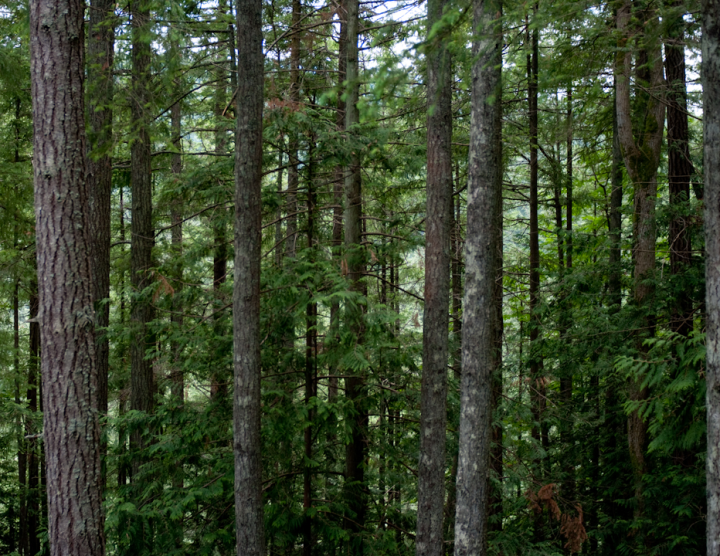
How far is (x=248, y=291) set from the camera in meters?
7.54

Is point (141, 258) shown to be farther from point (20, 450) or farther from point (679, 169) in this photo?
point (679, 169)

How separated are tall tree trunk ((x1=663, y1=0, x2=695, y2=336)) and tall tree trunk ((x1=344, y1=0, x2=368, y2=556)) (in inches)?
193

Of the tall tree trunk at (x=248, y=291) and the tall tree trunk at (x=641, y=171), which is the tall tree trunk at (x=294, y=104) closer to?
the tall tree trunk at (x=248, y=291)

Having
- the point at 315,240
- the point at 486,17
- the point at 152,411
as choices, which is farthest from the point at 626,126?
the point at 152,411

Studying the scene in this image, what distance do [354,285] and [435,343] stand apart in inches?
87.0

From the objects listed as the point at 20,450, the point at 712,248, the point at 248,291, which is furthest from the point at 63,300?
the point at 20,450

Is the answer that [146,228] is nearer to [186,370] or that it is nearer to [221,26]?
[186,370]

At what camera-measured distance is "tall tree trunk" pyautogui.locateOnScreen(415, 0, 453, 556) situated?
812 cm

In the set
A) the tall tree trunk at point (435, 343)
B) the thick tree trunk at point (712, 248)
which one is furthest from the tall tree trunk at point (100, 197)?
the thick tree trunk at point (712, 248)

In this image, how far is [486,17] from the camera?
7090mm

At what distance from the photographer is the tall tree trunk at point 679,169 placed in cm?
845

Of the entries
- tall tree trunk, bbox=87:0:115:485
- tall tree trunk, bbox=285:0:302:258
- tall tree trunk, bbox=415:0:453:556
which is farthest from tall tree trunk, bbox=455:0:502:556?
tall tree trunk, bbox=87:0:115:485

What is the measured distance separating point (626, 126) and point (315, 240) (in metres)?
5.57

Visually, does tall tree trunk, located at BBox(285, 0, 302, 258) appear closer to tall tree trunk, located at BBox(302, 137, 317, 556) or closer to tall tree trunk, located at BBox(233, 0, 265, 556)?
tall tree trunk, located at BBox(302, 137, 317, 556)
